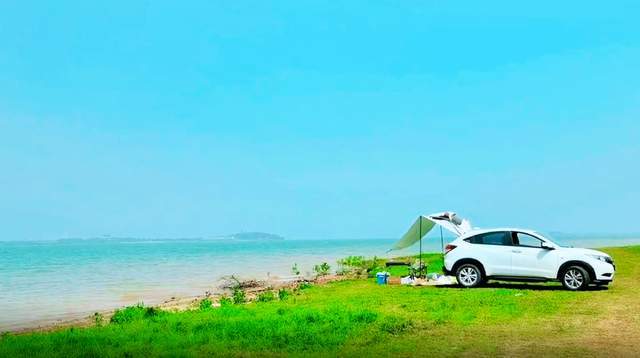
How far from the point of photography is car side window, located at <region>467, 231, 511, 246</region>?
20406 mm

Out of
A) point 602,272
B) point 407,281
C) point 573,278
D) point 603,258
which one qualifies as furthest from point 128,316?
point 603,258

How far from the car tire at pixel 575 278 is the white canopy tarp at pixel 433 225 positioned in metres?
4.24

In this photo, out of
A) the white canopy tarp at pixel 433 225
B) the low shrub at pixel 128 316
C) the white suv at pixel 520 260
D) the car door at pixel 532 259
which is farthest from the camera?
the white canopy tarp at pixel 433 225

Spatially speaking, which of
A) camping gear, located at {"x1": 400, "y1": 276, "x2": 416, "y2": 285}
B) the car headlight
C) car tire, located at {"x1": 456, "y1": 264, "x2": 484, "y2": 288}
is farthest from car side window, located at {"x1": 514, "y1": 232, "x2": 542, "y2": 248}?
camping gear, located at {"x1": 400, "y1": 276, "x2": 416, "y2": 285}

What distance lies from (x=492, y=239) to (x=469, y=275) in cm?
140

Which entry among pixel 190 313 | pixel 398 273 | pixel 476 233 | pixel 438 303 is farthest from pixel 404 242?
pixel 190 313

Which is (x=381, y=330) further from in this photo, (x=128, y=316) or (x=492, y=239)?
(x=492, y=239)

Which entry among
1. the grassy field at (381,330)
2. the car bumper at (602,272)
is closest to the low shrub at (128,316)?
the grassy field at (381,330)

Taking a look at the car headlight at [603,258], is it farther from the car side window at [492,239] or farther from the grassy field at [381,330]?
the car side window at [492,239]

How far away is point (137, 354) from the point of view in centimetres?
1021

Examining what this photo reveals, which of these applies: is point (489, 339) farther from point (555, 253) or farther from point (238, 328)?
point (555, 253)

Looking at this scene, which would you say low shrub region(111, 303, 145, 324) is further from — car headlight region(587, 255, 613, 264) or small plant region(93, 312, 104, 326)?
car headlight region(587, 255, 613, 264)

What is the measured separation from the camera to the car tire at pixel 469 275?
67.2 ft

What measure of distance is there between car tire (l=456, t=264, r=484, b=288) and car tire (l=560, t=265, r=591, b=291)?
2536mm
